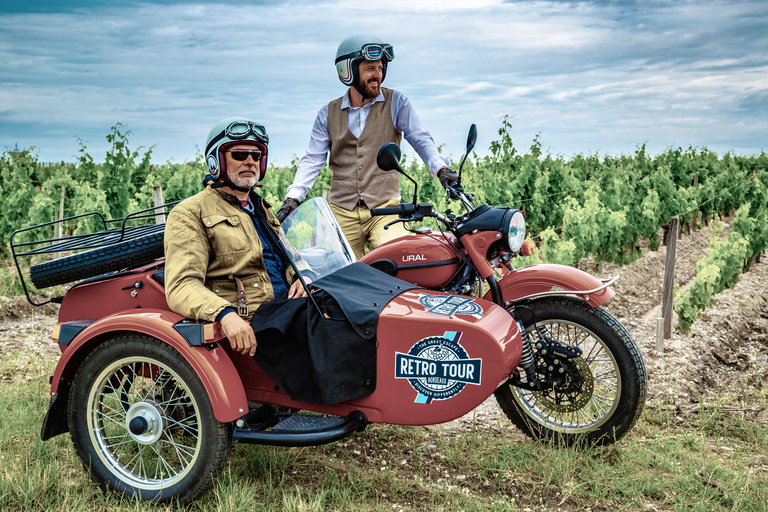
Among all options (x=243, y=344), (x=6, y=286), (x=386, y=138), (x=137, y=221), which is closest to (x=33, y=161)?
(x=137, y=221)

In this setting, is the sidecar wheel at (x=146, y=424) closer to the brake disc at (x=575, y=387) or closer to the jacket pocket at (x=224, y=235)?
the jacket pocket at (x=224, y=235)

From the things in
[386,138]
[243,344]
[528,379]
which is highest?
[386,138]

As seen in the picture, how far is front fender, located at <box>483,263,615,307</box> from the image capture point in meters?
3.26

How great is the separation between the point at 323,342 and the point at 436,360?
0.50m

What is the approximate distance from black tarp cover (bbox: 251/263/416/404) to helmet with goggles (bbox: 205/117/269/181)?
0.67m

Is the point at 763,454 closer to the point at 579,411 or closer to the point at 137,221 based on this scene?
the point at 579,411

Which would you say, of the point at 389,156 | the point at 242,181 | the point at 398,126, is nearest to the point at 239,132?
the point at 242,181

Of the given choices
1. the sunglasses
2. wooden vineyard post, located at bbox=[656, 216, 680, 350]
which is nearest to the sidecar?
the sunglasses

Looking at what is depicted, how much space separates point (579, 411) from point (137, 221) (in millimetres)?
8655

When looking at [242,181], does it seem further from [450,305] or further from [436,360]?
[436,360]

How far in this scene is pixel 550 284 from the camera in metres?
3.31

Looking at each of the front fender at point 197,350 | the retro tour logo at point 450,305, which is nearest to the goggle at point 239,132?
the front fender at point 197,350

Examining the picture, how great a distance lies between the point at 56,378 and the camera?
314 centimetres

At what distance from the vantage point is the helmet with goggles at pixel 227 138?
296 centimetres
